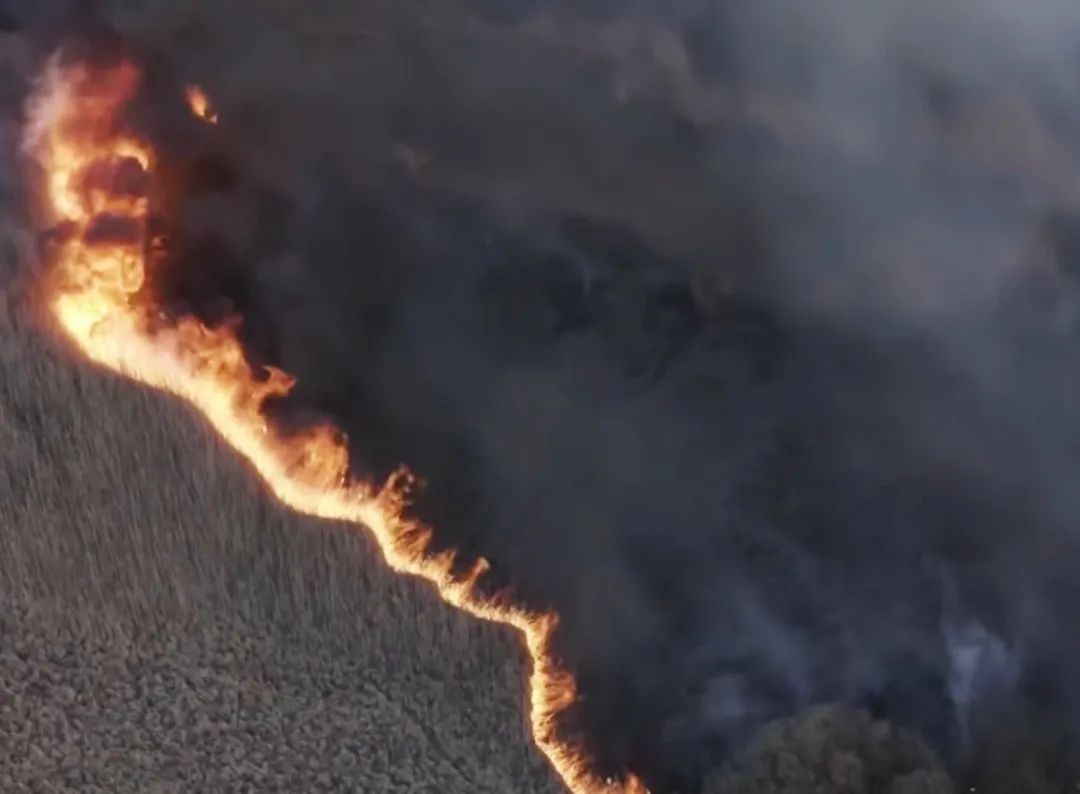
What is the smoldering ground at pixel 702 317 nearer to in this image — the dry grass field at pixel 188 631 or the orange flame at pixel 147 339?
the orange flame at pixel 147 339

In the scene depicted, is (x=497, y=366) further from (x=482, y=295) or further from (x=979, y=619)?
(x=979, y=619)

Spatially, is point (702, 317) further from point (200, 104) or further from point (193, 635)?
point (193, 635)

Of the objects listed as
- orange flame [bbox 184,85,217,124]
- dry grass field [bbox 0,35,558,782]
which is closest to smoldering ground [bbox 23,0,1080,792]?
orange flame [bbox 184,85,217,124]

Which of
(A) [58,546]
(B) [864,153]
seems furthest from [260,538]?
(B) [864,153]

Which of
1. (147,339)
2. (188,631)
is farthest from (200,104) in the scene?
(188,631)

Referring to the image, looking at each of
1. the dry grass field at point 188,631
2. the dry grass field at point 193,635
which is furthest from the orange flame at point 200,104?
the dry grass field at point 193,635

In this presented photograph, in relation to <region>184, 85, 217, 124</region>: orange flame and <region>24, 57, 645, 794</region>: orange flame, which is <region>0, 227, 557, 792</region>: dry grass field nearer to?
<region>24, 57, 645, 794</region>: orange flame
